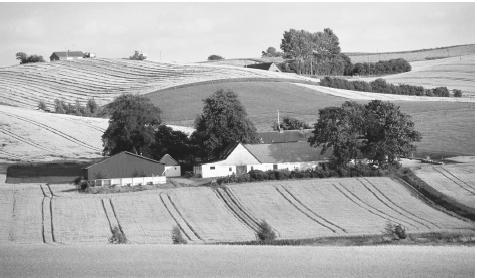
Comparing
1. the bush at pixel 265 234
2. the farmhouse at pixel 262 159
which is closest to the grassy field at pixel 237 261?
the bush at pixel 265 234

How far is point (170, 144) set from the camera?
2813 inches

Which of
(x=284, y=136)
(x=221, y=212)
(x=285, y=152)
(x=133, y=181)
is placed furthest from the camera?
(x=284, y=136)

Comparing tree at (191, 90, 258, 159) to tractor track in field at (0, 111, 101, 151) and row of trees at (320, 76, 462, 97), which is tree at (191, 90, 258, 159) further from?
row of trees at (320, 76, 462, 97)

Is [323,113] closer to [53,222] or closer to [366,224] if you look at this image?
[366,224]

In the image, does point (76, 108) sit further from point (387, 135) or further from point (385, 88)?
point (387, 135)

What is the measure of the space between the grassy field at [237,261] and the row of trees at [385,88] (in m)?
87.6

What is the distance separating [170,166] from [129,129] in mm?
5198

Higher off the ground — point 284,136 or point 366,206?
point 284,136

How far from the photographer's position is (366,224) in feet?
150

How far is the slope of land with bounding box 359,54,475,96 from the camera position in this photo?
126125 millimetres

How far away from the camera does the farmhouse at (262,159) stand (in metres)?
67.1

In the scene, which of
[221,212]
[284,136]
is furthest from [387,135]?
[221,212]

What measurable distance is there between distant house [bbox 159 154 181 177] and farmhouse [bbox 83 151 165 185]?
3.18 metres

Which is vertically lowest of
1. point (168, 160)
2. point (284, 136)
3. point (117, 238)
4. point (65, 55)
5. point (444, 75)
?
point (117, 238)
